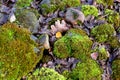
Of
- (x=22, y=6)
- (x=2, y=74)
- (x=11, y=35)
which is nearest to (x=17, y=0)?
(x=22, y=6)

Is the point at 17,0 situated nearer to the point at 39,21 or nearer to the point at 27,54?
the point at 39,21

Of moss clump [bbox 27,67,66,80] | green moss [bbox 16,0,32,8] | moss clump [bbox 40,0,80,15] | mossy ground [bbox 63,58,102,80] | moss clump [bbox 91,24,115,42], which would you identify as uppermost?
green moss [bbox 16,0,32,8]

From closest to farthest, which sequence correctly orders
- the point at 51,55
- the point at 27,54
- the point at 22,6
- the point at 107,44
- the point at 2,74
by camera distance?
the point at 2,74, the point at 27,54, the point at 51,55, the point at 107,44, the point at 22,6

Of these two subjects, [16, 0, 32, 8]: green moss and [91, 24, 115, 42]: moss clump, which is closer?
[91, 24, 115, 42]: moss clump

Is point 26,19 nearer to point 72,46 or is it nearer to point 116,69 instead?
point 72,46

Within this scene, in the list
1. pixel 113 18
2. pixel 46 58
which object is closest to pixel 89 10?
pixel 113 18

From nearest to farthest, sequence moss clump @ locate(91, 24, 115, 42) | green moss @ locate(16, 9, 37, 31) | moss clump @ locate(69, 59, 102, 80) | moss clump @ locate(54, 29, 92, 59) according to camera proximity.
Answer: moss clump @ locate(69, 59, 102, 80) → moss clump @ locate(54, 29, 92, 59) → green moss @ locate(16, 9, 37, 31) → moss clump @ locate(91, 24, 115, 42)

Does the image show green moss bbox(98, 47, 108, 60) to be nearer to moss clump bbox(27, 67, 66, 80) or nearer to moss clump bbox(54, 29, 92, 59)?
moss clump bbox(54, 29, 92, 59)

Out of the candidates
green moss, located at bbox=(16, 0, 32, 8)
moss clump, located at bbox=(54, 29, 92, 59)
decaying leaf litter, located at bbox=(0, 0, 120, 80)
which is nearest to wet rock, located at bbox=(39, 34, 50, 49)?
decaying leaf litter, located at bbox=(0, 0, 120, 80)
